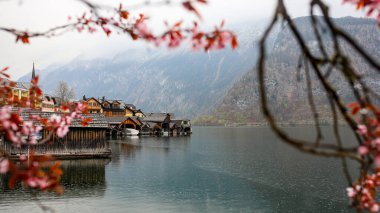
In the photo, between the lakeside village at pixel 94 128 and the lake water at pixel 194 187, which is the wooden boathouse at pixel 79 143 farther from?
the lake water at pixel 194 187

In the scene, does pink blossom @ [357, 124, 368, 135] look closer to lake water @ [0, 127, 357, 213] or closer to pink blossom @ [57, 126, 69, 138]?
pink blossom @ [57, 126, 69, 138]

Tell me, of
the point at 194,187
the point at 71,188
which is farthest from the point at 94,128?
the point at 194,187

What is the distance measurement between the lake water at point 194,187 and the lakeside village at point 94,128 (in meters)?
2.62

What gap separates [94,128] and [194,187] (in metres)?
18.3

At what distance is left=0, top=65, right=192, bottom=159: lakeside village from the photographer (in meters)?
40.4

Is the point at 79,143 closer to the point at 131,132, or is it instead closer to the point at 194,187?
the point at 194,187

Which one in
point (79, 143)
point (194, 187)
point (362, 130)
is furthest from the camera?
point (79, 143)

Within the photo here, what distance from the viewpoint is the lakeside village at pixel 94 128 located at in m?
40.4

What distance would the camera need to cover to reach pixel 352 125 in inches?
117

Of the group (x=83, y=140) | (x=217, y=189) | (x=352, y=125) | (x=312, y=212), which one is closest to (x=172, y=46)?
(x=352, y=125)

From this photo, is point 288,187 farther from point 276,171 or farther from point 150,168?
point 150,168

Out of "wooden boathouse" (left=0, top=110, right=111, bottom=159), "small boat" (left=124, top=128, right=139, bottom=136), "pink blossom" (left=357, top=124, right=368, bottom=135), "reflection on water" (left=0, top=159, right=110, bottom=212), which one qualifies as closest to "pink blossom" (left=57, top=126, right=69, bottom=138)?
"pink blossom" (left=357, top=124, right=368, bottom=135)

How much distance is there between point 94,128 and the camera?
142 ft

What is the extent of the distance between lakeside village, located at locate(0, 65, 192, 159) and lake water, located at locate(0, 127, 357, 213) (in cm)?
262
